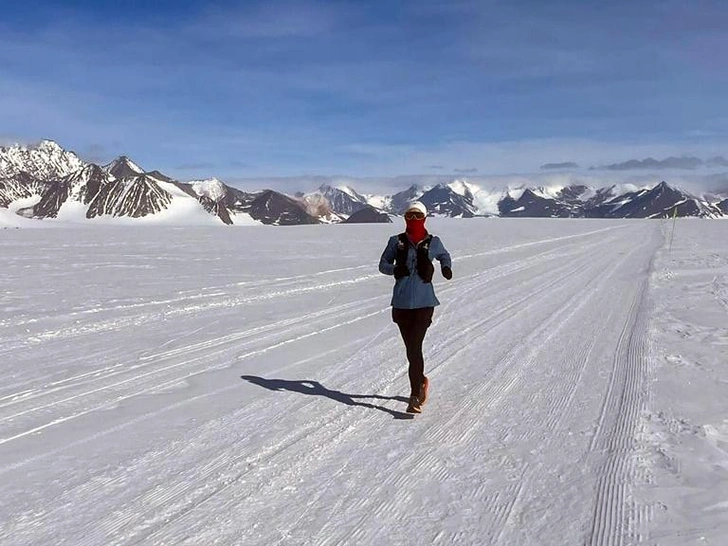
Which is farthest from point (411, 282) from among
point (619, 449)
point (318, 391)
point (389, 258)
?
point (619, 449)

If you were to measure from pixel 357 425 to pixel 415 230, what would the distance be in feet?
6.78

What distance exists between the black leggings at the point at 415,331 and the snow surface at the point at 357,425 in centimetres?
39

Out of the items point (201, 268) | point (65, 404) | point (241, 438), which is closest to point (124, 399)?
point (65, 404)

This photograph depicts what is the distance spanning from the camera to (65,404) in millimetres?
7148

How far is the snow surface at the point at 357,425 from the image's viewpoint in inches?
175

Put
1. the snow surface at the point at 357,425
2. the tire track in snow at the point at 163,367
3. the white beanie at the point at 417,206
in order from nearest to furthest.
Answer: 1. the snow surface at the point at 357,425
2. the white beanie at the point at 417,206
3. the tire track in snow at the point at 163,367

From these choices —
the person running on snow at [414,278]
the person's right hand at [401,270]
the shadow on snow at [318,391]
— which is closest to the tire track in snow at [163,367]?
the shadow on snow at [318,391]

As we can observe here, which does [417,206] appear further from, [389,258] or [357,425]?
[357,425]

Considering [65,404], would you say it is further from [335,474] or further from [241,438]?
[335,474]

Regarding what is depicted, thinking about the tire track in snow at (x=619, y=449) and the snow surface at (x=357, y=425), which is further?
the snow surface at (x=357, y=425)

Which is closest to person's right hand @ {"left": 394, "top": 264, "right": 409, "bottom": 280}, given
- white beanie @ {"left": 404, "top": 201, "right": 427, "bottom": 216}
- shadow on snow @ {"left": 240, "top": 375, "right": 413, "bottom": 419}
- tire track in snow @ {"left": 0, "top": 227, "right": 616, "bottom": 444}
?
white beanie @ {"left": 404, "top": 201, "right": 427, "bottom": 216}

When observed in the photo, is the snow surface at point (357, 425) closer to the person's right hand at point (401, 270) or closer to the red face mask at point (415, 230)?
the person's right hand at point (401, 270)

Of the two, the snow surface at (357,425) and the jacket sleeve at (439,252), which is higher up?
the jacket sleeve at (439,252)

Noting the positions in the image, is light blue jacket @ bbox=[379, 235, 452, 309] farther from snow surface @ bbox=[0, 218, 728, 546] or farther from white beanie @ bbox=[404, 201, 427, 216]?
snow surface @ bbox=[0, 218, 728, 546]
